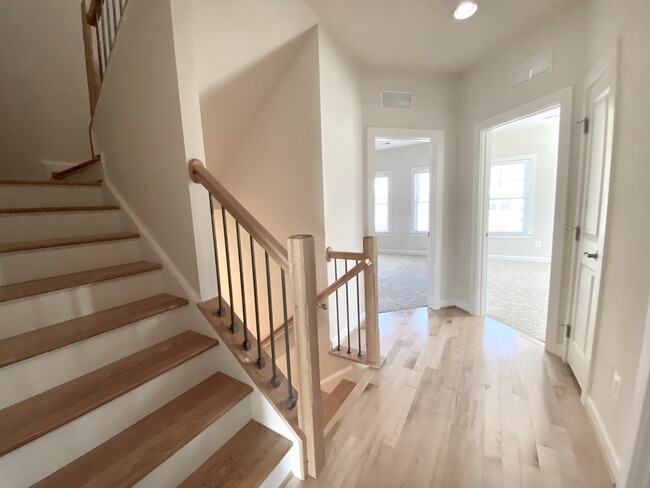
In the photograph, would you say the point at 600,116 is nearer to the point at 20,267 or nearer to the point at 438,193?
the point at 438,193

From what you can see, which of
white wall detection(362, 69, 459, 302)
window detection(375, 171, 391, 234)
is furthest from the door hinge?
window detection(375, 171, 391, 234)

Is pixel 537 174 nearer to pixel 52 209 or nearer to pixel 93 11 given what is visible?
pixel 93 11

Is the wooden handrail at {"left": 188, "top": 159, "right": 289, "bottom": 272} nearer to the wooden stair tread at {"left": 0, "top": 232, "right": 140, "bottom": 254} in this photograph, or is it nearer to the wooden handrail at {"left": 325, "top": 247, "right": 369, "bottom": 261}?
the wooden stair tread at {"left": 0, "top": 232, "right": 140, "bottom": 254}

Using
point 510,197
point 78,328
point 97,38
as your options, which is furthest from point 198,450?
point 510,197

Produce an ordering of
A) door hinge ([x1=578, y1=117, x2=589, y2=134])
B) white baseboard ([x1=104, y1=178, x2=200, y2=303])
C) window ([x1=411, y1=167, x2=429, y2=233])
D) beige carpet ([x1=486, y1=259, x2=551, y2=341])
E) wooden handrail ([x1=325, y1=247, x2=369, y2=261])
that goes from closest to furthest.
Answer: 1. white baseboard ([x1=104, y1=178, x2=200, y2=303])
2. door hinge ([x1=578, y1=117, x2=589, y2=134])
3. wooden handrail ([x1=325, y1=247, x2=369, y2=261])
4. beige carpet ([x1=486, y1=259, x2=551, y2=341])
5. window ([x1=411, y1=167, x2=429, y2=233])

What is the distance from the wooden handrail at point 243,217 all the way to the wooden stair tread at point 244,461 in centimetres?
83

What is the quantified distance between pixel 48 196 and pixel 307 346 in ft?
6.57

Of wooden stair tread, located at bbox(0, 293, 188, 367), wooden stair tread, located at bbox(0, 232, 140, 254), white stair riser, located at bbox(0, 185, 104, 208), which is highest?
white stair riser, located at bbox(0, 185, 104, 208)

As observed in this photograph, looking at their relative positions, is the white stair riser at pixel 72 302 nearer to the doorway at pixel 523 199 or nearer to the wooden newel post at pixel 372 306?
the wooden newel post at pixel 372 306

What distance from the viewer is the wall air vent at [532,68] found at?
2164 mm

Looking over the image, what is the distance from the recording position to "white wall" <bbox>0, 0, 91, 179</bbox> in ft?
8.58

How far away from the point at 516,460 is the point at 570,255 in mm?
1618

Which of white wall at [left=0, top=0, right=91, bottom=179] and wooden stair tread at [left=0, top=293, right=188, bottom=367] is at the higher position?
white wall at [left=0, top=0, right=91, bottom=179]

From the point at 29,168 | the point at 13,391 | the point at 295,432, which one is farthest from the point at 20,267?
the point at 29,168
